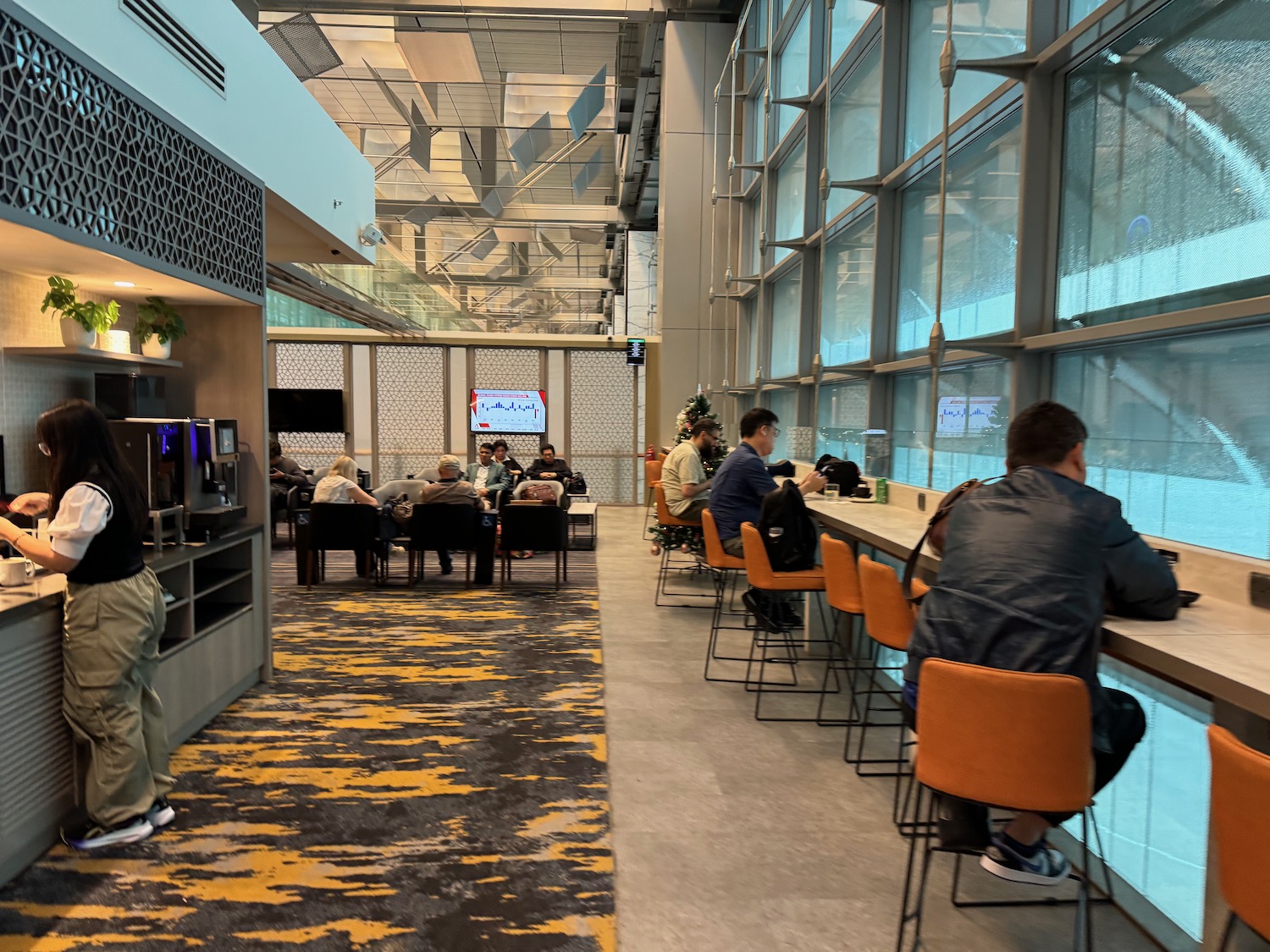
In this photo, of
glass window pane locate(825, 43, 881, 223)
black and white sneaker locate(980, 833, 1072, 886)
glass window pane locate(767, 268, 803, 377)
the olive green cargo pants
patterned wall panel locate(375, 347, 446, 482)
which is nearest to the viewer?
black and white sneaker locate(980, 833, 1072, 886)

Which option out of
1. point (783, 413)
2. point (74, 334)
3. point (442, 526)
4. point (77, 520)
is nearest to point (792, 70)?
point (783, 413)

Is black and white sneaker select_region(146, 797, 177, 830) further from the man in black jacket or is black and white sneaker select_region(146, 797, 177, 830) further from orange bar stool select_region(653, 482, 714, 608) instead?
orange bar stool select_region(653, 482, 714, 608)

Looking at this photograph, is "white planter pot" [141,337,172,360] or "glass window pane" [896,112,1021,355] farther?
"white planter pot" [141,337,172,360]

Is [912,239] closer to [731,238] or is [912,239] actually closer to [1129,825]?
[1129,825]

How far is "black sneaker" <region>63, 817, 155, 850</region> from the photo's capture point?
290 centimetres

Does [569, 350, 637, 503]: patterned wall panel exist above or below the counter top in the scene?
above

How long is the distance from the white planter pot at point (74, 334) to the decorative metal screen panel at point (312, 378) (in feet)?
30.8

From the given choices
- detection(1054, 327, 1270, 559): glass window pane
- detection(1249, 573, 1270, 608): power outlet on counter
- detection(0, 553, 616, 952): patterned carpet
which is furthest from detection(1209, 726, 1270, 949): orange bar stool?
detection(0, 553, 616, 952): patterned carpet

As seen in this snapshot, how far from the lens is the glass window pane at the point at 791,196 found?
8.13m

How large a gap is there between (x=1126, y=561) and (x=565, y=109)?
11252 mm

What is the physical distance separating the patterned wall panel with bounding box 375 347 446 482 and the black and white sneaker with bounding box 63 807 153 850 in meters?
10.4

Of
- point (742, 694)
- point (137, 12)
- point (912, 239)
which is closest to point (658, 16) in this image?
point (912, 239)

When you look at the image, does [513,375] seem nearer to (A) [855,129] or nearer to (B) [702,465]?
(B) [702,465]

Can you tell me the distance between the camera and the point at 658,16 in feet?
34.7
